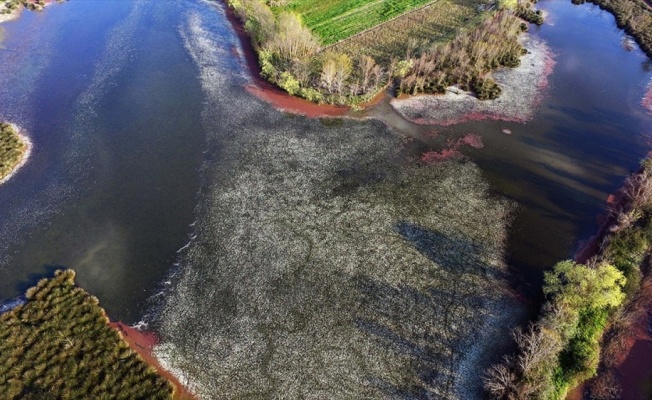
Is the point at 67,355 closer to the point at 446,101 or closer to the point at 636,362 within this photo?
the point at 636,362

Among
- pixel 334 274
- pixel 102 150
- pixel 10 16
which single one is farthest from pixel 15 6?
pixel 334 274

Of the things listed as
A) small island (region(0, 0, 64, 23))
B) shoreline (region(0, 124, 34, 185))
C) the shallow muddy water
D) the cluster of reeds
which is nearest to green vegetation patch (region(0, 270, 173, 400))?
shoreline (region(0, 124, 34, 185))

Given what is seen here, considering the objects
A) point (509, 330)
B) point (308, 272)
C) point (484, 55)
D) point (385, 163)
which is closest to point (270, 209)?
point (308, 272)

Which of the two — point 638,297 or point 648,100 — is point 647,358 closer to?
point 638,297

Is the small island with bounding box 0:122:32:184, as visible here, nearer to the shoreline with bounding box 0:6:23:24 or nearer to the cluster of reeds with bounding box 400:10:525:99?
the shoreline with bounding box 0:6:23:24

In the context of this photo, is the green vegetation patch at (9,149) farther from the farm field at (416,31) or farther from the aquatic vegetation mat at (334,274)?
the farm field at (416,31)

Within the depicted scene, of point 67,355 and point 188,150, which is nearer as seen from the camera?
point 67,355

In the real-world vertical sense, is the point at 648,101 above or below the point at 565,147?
above
